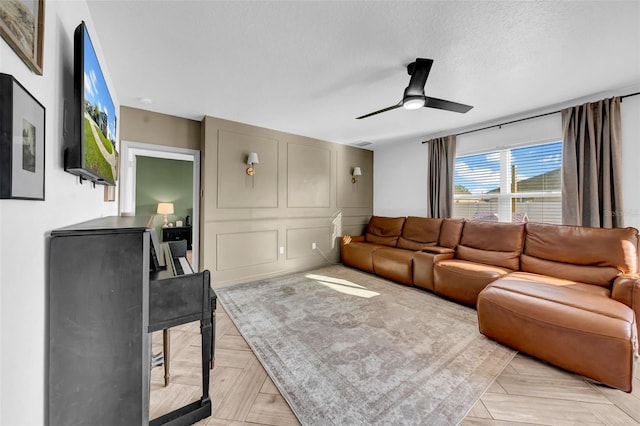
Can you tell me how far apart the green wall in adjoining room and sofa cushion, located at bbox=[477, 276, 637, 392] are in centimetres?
663

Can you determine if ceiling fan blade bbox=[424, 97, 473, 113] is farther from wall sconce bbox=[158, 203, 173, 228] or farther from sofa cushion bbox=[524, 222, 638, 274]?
wall sconce bbox=[158, 203, 173, 228]

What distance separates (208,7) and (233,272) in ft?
10.1

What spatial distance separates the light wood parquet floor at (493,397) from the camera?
139 cm

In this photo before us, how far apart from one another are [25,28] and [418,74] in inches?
88.9

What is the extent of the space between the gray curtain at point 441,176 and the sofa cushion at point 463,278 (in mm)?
1134

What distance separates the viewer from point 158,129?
3252 mm

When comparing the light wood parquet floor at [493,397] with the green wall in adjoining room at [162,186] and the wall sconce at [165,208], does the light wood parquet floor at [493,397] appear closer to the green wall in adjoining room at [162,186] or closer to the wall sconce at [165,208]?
the wall sconce at [165,208]

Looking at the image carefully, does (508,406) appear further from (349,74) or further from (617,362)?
(349,74)

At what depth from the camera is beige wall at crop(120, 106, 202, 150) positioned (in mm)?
3055

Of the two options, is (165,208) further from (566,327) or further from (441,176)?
(566,327)

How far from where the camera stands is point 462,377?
1710 millimetres

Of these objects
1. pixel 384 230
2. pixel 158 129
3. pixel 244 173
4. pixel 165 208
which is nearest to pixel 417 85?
pixel 244 173

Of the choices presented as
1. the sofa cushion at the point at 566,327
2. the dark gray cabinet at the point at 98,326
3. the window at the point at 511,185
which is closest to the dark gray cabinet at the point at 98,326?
the dark gray cabinet at the point at 98,326

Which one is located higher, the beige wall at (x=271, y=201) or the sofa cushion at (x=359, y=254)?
the beige wall at (x=271, y=201)
